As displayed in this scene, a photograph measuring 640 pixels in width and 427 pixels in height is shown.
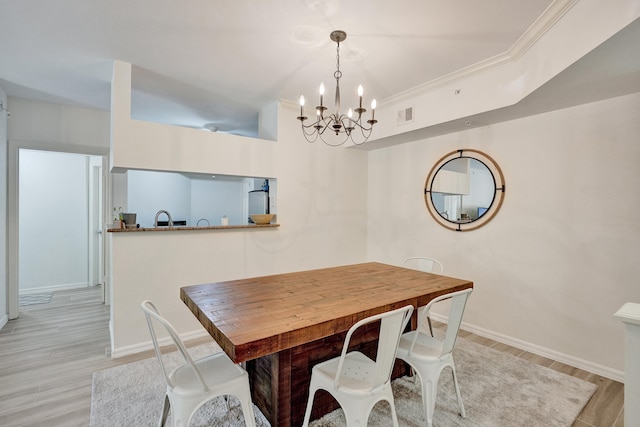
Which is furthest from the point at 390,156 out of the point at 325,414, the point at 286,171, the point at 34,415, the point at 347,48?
the point at 34,415

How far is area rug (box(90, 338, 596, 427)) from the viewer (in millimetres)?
1888

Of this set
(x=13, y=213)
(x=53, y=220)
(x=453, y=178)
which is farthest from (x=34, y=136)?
(x=453, y=178)

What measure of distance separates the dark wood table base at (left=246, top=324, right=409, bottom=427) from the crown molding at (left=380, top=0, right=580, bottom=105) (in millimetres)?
2426

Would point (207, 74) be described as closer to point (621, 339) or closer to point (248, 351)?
point (248, 351)

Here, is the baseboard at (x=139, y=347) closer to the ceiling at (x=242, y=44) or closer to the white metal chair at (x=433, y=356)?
the white metal chair at (x=433, y=356)

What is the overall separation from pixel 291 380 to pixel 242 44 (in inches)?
95.5

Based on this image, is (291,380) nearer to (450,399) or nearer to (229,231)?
(450,399)

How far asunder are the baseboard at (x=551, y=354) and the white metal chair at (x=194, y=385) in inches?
107

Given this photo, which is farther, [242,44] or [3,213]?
→ [3,213]

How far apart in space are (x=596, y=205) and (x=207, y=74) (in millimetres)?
3628

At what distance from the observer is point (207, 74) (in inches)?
113

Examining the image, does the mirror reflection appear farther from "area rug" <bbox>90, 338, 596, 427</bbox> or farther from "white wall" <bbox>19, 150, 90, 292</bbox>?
"white wall" <bbox>19, 150, 90, 292</bbox>

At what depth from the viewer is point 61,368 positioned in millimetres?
2504

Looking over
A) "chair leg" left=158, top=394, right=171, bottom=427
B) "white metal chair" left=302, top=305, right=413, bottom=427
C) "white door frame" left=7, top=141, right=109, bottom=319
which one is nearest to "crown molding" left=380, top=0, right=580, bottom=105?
"white metal chair" left=302, top=305, right=413, bottom=427
